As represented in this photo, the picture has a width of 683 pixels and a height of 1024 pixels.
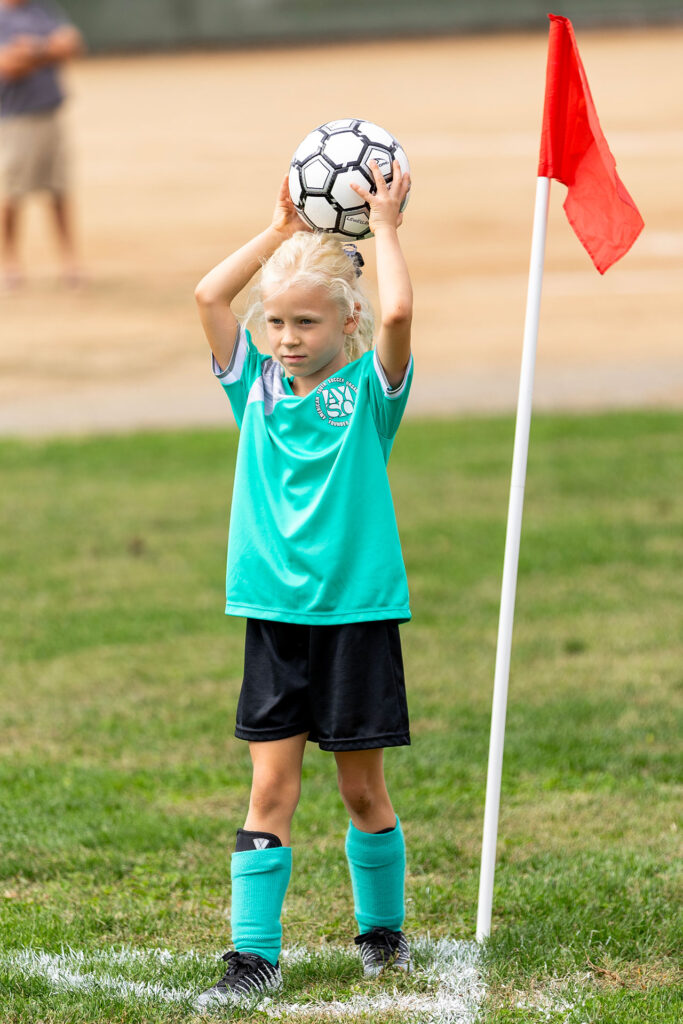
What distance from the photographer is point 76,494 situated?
915cm

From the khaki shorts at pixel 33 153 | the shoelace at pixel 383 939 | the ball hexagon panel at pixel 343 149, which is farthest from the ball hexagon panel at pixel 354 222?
the khaki shorts at pixel 33 153

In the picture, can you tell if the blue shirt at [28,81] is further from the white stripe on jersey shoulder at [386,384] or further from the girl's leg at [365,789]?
the girl's leg at [365,789]

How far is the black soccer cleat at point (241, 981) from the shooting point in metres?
3.52

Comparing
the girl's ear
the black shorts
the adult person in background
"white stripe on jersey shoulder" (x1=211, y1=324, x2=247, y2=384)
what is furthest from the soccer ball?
the adult person in background

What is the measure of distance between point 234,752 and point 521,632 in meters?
1.74

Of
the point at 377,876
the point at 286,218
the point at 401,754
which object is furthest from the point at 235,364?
the point at 401,754

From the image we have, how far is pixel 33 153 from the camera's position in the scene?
14.4 m

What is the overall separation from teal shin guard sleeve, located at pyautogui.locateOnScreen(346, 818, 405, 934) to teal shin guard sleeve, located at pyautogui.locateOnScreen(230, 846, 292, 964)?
9.4 inches

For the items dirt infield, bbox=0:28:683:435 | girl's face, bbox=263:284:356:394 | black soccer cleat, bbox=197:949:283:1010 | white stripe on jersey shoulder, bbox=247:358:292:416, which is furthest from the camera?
dirt infield, bbox=0:28:683:435

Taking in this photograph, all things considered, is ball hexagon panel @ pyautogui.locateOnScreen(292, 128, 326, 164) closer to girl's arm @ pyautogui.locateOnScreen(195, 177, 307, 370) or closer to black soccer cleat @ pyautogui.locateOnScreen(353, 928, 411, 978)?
girl's arm @ pyautogui.locateOnScreen(195, 177, 307, 370)

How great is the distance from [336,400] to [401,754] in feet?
7.03

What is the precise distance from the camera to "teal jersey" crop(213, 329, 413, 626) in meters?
3.58

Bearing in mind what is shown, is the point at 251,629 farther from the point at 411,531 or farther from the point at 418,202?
the point at 418,202

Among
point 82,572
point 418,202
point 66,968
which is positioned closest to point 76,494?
point 82,572
